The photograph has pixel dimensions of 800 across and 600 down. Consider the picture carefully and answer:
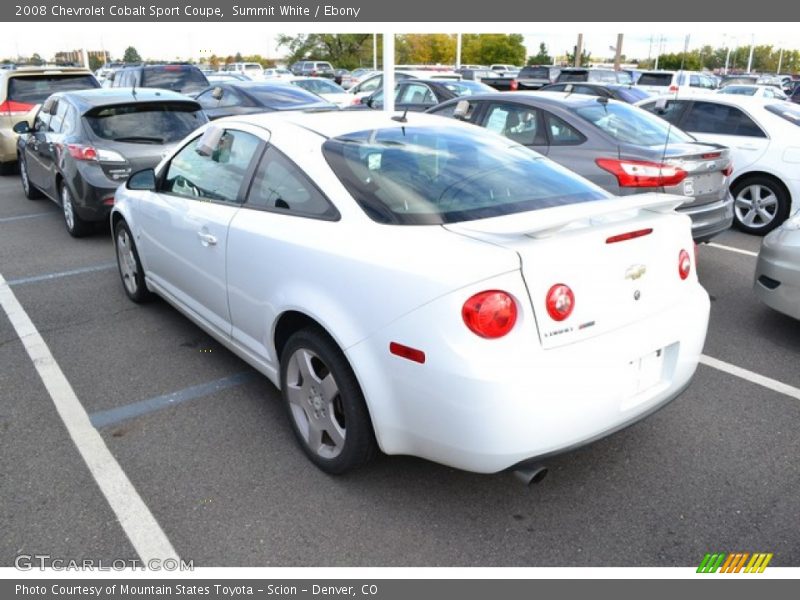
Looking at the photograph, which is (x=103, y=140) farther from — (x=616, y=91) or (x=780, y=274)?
(x=616, y=91)

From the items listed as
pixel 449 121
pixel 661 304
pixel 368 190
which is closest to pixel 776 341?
pixel 661 304

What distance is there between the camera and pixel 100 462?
3271 mm

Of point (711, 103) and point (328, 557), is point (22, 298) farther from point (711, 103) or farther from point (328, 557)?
point (711, 103)

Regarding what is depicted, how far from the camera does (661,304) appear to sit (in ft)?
9.28

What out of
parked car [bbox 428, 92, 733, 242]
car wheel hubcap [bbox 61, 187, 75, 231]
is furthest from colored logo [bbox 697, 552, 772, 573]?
car wheel hubcap [bbox 61, 187, 75, 231]

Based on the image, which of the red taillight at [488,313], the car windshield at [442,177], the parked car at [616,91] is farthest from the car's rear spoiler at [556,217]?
the parked car at [616,91]

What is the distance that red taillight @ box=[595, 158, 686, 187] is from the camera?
5496mm

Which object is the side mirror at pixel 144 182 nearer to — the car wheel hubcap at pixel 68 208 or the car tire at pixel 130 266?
the car tire at pixel 130 266

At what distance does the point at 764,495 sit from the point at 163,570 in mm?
2556

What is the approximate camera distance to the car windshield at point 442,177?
291 centimetres

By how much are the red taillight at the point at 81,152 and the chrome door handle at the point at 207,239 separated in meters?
4.01

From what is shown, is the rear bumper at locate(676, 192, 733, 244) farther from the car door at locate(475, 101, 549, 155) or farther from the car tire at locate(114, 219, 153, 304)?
the car tire at locate(114, 219, 153, 304)

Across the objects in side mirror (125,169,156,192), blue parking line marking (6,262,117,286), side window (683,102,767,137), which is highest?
side window (683,102,767,137)

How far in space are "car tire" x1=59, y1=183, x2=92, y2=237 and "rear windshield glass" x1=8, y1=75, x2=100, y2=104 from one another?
4854 millimetres
